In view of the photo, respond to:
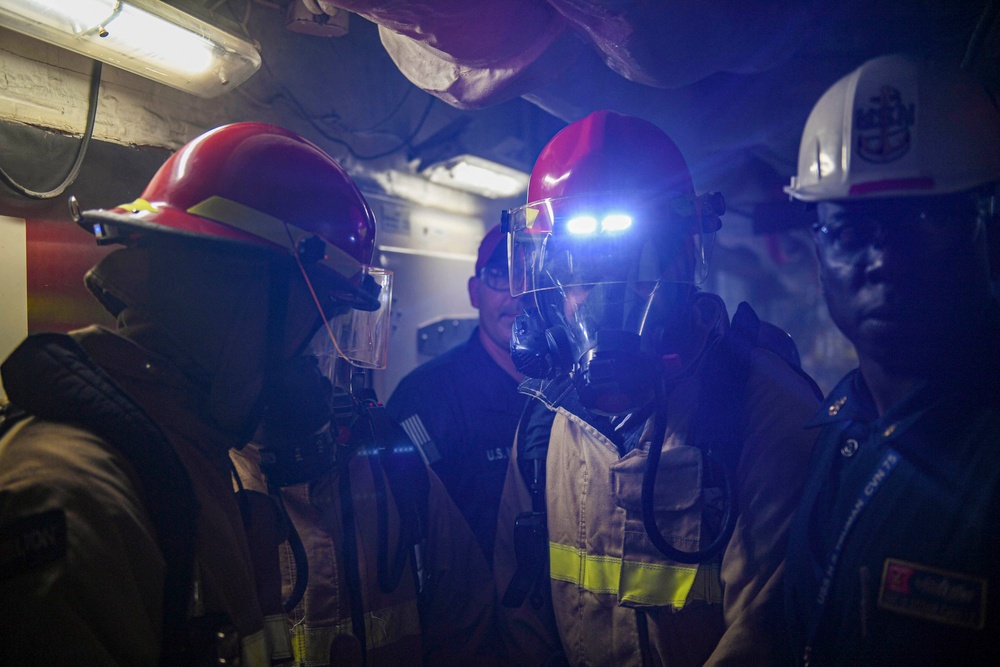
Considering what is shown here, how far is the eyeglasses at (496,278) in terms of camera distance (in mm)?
3480

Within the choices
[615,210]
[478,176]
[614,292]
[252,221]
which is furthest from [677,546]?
[478,176]

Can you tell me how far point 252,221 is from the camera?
65.0 inches

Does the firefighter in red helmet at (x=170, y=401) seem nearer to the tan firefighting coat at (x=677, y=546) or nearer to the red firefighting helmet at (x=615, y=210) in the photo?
the red firefighting helmet at (x=615, y=210)

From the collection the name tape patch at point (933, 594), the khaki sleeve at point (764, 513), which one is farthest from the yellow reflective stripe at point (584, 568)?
the name tape patch at point (933, 594)

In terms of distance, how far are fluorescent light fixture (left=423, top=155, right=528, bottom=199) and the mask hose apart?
275 cm

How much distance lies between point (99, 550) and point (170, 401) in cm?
42

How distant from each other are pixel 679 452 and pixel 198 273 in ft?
4.76

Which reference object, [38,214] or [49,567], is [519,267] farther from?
[38,214]

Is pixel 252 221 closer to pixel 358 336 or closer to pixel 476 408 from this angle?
pixel 358 336

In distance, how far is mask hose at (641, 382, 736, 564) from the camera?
5.13ft

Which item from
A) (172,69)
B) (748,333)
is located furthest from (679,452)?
(172,69)

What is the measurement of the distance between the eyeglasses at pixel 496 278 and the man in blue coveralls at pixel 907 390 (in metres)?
2.14

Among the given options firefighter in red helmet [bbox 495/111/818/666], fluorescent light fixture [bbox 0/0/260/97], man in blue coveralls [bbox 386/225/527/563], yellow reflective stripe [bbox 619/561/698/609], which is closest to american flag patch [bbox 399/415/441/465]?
man in blue coveralls [bbox 386/225/527/563]

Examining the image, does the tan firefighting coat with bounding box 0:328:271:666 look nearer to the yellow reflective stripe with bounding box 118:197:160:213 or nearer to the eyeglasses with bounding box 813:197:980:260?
the yellow reflective stripe with bounding box 118:197:160:213
